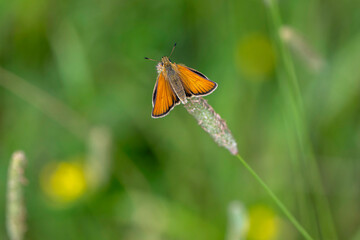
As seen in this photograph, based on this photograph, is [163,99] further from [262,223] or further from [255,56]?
[255,56]

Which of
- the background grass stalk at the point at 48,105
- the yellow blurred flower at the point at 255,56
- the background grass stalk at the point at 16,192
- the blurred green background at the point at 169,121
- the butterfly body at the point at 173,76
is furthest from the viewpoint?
the yellow blurred flower at the point at 255,56

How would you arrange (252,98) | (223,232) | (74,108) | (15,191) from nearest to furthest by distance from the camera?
(15,191), (223,232), (252,98), (74,108)

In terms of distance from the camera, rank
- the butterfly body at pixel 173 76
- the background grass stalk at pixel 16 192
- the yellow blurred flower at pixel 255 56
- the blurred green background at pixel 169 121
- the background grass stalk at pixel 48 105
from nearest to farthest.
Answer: the background grass stalk at pixel 16 192
the butterfly body at pixel 173 76
the blurred green background at pixel 169 121
the background grass stalk at pixel 48 105
the yellow blurred flower at pixel 255 56

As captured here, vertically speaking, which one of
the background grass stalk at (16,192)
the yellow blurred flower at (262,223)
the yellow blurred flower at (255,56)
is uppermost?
the yellow blurred flower at (255,56)

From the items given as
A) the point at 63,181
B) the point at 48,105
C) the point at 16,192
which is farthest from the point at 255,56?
the point at 16,192

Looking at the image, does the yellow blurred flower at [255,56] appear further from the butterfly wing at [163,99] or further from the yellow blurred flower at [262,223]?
the butterfly wing at [163,99]

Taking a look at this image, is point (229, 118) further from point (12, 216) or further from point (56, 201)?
point (12, 216)

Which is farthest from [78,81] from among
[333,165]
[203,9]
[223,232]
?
[333,165]

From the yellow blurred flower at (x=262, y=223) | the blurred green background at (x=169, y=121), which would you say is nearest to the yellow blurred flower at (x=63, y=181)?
the blurred green background at (x=169, y=121)

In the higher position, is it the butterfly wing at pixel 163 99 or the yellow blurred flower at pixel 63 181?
the yellow blurred flower at pixel 63 181
